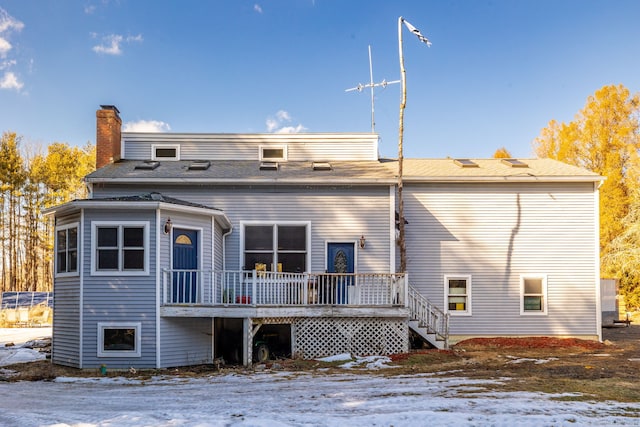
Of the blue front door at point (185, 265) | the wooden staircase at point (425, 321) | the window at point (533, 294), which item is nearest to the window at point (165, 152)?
the blue front door at point (185, 265)

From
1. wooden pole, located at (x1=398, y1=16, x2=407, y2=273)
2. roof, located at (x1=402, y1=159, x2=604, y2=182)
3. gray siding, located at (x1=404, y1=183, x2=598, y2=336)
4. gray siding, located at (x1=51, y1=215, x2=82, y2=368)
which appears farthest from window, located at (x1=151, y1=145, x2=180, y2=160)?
gray siding, located at (x1=404, y1=183, x2=598, y2=336)

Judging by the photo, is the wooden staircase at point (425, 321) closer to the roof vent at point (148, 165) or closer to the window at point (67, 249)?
the window at point (67, 249)

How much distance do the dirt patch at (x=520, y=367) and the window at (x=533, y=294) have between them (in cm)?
95

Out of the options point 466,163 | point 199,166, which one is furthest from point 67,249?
point 466,163

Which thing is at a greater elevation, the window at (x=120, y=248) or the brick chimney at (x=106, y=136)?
the brick chimney at (x=106, y=136)

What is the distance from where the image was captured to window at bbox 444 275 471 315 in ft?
63.6

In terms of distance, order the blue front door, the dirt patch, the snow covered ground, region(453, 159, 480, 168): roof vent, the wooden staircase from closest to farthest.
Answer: the snow covered ground
the dirt patch
the blue front door
the wooden staircase
region(453, 159, 480, 168): roof vent

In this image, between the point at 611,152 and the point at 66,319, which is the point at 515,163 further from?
the point at 611,152

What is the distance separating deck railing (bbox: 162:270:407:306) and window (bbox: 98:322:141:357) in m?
1.03

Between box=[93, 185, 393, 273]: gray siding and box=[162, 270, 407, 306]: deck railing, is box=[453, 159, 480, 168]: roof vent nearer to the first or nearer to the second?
box=[93, 185, 393, 273]: gray siding

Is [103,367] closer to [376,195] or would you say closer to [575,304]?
[376,195]

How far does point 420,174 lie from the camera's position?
1977 centimetres

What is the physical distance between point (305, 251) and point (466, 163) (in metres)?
6.75

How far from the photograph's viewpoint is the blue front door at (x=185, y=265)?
50.4ft
